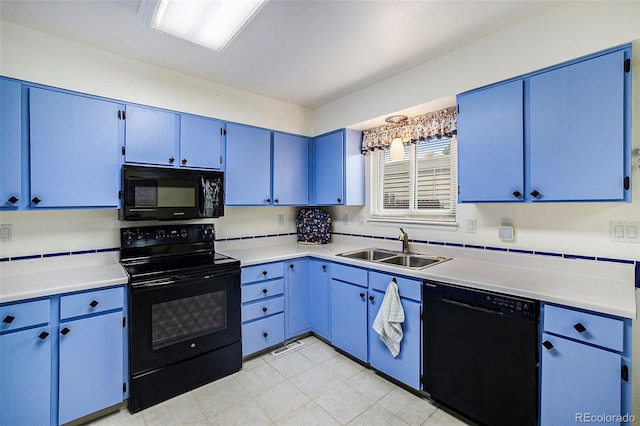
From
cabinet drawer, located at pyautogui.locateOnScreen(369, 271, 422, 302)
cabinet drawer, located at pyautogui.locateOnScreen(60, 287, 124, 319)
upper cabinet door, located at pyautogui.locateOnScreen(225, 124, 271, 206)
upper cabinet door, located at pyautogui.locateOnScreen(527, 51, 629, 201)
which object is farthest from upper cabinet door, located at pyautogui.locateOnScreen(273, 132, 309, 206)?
upper cabinet door, located at pyautogui.locateOnScreen(527, 51, 629, 201)

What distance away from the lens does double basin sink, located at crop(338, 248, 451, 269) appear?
2357mm

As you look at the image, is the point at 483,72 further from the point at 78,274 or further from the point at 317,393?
the point at 78,274

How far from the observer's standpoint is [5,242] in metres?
1.89

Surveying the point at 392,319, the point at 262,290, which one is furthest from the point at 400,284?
the point at 262,290

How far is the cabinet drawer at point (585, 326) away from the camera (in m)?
1.26

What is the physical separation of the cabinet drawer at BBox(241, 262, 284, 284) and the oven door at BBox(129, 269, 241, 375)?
105 millimetres

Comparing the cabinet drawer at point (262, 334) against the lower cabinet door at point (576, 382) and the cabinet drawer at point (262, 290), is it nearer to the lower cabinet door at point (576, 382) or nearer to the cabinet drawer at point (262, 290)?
the cabinet drawer at point (262, 290)

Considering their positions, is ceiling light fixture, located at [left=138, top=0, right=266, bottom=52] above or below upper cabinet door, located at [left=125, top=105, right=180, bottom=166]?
above

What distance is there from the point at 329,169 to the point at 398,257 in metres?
1.18

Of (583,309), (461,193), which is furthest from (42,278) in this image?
(583,309)

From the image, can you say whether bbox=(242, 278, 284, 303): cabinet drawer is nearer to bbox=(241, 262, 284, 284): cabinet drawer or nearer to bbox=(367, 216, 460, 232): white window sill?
bbox=(241, 262, 284, 284): cabinet drawer

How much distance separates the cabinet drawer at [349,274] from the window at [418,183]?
778mm

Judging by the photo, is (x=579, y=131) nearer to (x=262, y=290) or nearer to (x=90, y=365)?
(x=262, y=290)

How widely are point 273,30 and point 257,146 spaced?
1.16 meters
